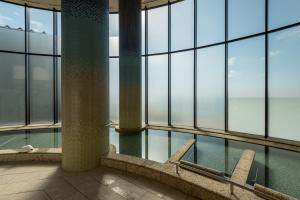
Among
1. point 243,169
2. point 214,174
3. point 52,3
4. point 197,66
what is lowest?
point 243,169

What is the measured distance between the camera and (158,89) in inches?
343

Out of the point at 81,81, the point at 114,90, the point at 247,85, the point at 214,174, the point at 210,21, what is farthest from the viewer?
the point at 114,90

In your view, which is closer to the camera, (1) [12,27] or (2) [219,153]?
(2) [219,153]

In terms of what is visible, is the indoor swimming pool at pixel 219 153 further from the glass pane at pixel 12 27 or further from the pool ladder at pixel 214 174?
the glass pane at pixel 12 27

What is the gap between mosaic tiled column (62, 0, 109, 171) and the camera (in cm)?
309

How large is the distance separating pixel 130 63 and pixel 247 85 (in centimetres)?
453

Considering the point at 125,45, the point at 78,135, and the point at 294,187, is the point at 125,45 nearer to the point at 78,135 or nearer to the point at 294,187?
the point at 78,135

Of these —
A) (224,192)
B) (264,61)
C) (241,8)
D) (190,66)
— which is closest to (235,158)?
(224,192)

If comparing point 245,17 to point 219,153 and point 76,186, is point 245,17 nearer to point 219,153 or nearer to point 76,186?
point 219,153

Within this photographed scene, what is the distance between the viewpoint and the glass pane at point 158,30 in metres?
8.55

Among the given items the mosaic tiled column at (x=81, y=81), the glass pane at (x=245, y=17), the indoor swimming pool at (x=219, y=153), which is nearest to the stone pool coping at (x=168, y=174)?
the mosaic tiled column at (x=81, y=81)

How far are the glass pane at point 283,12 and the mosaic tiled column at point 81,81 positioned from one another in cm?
534

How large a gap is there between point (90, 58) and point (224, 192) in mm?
2982

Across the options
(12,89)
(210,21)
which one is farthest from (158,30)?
(12,89)
